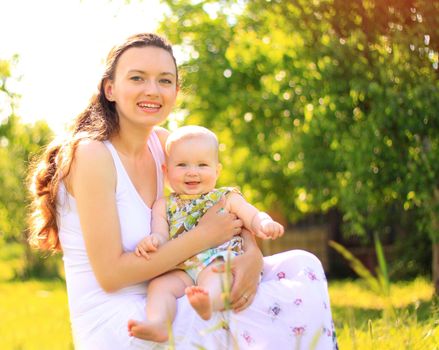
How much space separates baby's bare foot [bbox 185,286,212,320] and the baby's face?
0.72 meters

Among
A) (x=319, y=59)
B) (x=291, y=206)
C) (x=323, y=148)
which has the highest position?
(x=319, y=59)

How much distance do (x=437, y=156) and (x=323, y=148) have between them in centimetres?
236

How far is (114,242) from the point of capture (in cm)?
317

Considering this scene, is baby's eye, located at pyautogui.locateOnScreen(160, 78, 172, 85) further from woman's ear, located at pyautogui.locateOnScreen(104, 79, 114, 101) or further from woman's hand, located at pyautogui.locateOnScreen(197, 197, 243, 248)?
woman's hand, located at pyautogui.locateOnScreen(197, 197, 243, 248)

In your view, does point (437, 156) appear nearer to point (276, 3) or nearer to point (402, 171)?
point (402, 171)

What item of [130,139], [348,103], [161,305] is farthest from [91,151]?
[348,103]

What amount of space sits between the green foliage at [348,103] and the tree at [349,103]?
13 mm

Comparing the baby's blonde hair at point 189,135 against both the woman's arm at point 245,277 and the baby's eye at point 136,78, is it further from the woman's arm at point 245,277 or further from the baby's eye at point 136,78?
the woman's arm at point 245,277

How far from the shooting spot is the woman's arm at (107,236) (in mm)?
3148

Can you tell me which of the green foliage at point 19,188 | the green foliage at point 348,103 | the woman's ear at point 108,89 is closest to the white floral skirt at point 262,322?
the woman's ear at point 108,89

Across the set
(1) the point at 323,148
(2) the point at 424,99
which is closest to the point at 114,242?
(2) the point at 424,99

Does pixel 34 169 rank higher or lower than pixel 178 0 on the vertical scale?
lower

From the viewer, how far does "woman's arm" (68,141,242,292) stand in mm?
3148

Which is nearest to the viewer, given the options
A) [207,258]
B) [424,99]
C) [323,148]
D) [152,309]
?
[152,309]
